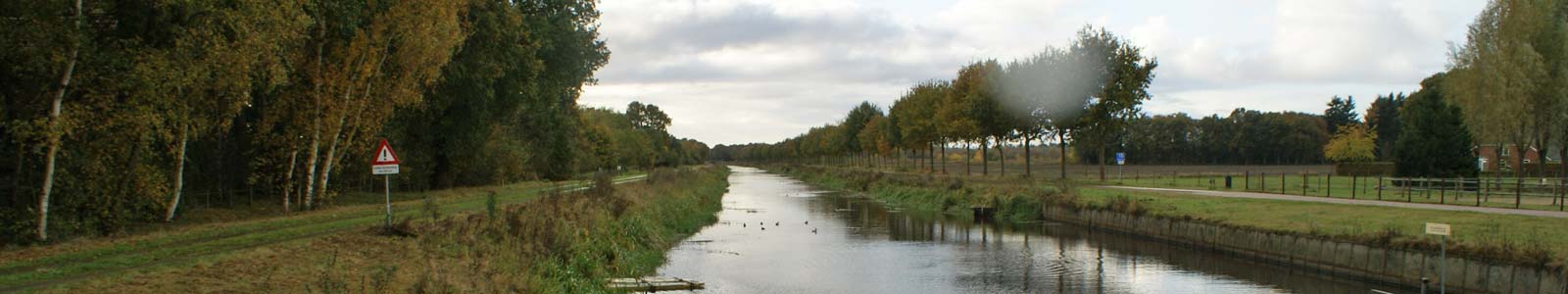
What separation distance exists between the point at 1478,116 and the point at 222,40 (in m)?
49.1

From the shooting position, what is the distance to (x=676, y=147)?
17412 cm

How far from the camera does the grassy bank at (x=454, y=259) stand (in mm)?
11281

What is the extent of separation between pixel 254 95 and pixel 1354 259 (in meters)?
26.4

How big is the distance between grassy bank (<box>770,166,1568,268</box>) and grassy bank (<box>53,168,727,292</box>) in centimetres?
1401

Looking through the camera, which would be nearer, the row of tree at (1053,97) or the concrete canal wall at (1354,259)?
the concrete canal wall at (1354,259)

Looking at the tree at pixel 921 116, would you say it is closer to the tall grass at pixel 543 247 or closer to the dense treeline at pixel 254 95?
the dense treeline at pixel 254 95

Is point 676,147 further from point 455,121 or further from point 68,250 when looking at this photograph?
point 68,250

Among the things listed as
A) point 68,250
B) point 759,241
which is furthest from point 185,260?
point 759,241

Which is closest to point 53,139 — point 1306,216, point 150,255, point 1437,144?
point 150,255

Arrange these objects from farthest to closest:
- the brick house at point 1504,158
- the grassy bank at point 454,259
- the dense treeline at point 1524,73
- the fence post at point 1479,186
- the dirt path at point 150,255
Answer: the brick house at point 1504,158
the dense treeline at point 1524,73
the fence post at point 1479,186
the dirt path at point 150,255
the grassy bank at point 454,259

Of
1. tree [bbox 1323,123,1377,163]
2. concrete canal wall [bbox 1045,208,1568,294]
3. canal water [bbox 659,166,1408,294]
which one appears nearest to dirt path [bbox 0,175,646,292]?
canal water [bbox 659,166,1408,294]

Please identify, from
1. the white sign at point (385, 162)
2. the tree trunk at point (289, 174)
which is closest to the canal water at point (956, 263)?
the white sign at point (385, 162)

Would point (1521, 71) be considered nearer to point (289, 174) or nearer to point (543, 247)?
point (543, 247)

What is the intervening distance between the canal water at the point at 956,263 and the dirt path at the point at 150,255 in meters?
6.91
